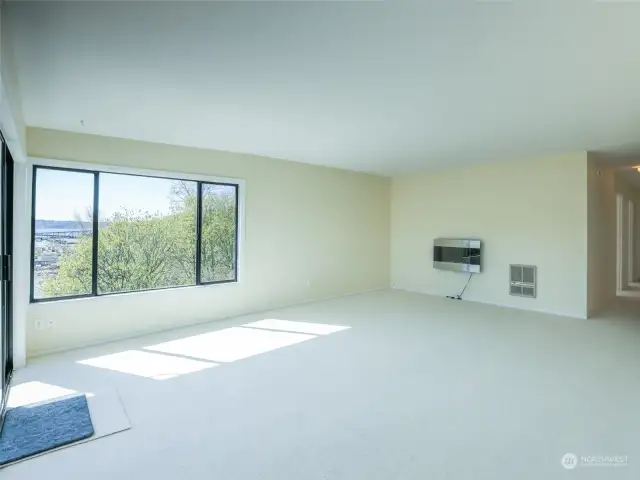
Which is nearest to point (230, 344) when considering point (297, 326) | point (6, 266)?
point (297, 326)

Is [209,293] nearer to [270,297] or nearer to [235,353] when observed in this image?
[270,297]

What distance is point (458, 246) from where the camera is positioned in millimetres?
6473

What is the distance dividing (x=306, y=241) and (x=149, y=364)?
3.32 meters

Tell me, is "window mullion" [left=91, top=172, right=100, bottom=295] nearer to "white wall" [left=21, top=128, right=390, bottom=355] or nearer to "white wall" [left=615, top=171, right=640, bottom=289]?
"white wall" [left=21, top=128, right=390, bottom=355]

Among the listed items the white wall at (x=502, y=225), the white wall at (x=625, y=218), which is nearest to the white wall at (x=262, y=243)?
the white wall at (x=502, y=225)

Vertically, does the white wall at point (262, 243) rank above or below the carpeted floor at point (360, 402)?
above

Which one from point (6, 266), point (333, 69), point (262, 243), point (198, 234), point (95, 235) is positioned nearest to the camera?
Answer: point (333, 69)

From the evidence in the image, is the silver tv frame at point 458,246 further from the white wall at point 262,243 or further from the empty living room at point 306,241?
the white wall at point 262,243

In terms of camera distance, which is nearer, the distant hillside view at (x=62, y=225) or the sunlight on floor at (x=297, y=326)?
the distant hillside view at (x=62, y=225)

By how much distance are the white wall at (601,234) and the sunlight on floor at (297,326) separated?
12.5ft

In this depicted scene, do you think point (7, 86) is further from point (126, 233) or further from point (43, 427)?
point (126, 233)

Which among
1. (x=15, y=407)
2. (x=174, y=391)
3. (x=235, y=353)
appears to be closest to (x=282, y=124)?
(x=235, y=353)

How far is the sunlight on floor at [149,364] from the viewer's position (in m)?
3.26

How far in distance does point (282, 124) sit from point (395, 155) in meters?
2.23
